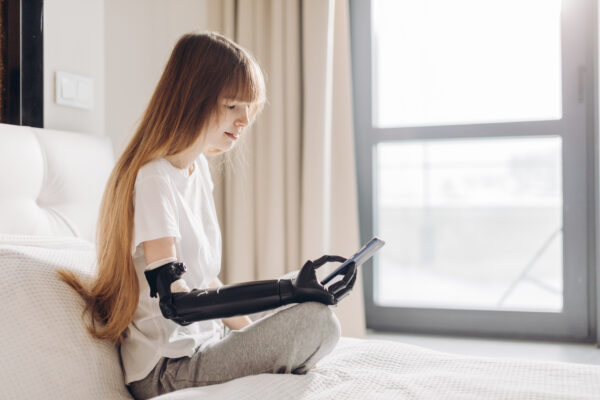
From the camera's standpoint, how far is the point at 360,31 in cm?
249

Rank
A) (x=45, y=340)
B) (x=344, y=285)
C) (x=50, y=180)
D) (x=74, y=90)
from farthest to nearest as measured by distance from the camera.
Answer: (x=74, y=90) → (x=50, y=180) → (x=344, y=285) → (x=45, y=340)

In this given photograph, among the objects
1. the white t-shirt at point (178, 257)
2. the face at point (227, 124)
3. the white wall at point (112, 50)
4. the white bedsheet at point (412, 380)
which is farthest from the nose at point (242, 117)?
the white bedsheet at point (412, 380)

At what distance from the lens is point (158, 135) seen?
45.1 inches

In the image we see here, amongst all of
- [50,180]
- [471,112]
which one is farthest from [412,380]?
[471,112]

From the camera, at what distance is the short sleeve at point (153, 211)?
104cm

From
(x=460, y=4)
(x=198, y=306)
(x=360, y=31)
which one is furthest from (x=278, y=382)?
(x=460, y=4)

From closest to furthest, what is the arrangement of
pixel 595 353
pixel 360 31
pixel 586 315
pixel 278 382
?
pixel 278 382 → pixel 595 353 → pixel 586 315 → pixel 360 31

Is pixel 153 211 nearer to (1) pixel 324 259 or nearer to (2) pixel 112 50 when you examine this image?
(1) pixel 324 259

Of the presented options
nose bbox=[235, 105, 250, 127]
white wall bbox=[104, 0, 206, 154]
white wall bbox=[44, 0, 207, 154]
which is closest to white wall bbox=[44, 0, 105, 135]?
white wall bbox=[44, 0, 207, 154]

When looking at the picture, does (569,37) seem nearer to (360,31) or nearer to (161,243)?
(360,31)

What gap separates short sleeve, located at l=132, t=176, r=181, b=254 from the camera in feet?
3.42

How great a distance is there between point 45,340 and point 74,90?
907 millimetres

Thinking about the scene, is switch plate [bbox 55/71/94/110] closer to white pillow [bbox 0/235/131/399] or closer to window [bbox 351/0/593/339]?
white pillow [bbox 0/235/131/399]

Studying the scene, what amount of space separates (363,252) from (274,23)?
146 cm
